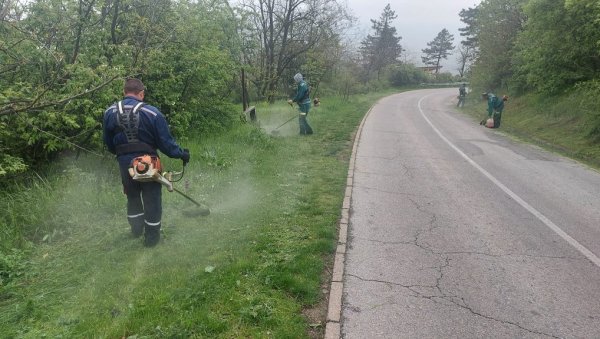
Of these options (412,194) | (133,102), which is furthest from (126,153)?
(412,194)

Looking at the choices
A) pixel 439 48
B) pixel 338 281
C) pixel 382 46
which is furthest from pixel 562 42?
pixel 439 48

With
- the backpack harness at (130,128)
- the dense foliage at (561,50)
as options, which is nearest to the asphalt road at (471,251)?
the backpack harness at (130,128)

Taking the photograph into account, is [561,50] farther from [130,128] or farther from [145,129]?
[130,128]

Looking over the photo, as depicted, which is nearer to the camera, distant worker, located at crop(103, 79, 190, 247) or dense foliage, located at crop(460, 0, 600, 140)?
distant worker, located at crop(103, 79, 190, 247)

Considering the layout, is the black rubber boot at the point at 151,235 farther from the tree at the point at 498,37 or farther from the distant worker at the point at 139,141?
the tree at the point at 498,37

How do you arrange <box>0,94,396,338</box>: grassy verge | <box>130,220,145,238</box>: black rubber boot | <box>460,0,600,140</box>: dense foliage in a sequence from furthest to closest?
<box>460,0,600,140</box>: dense foliage
<box>130,220,145,238</box>: black rubber boot
<box>0,94,396,338</box>: grassy verge

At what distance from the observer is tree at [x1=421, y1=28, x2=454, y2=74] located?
8311cm

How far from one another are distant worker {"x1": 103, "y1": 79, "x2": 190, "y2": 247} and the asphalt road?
237 centimetres

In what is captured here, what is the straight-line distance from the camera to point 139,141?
4.62 meters

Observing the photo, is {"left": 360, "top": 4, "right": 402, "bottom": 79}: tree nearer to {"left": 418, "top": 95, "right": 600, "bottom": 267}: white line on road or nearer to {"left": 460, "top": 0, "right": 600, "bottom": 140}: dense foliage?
{"left": 460, "top": 0, "right": 600, "bottom": 140}: dense foliage

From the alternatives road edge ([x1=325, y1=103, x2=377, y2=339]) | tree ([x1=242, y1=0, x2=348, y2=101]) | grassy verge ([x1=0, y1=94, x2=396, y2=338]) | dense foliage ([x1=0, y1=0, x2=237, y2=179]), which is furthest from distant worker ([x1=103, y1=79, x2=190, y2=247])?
tree ([x1=242, y1=0, x2=348, y2=101])

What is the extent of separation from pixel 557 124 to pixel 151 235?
1584 cm

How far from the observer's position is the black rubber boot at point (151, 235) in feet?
15.8

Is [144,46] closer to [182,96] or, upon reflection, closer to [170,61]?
[170,61]
